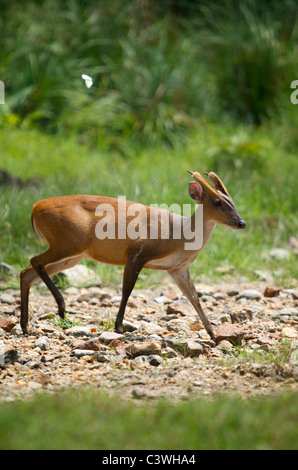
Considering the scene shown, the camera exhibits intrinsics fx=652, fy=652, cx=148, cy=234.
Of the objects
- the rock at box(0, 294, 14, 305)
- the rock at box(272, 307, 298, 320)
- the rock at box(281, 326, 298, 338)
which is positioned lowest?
the rock at box(0, 294, 14, 305)

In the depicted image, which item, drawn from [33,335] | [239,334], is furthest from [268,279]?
[33,335]

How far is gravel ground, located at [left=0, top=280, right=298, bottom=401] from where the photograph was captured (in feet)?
13.1

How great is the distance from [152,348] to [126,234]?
0.92 metres

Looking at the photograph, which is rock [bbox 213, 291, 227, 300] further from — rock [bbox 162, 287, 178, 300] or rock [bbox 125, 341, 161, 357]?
rock [bbox 125, 341, 161, 357]

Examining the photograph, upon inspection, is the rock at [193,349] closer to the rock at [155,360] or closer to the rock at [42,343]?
the rock at [155,360]

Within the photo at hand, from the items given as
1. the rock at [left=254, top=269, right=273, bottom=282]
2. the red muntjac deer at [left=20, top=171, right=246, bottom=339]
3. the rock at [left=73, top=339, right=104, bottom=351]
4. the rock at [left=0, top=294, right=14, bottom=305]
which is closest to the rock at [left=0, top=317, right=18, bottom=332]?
the red muntjac deer at [left=20, top=171, right=246, bottom=339]

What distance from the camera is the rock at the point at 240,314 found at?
18.0 ft

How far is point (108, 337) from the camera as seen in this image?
476cm

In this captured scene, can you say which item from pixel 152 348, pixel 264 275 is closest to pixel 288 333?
pixel 152 348

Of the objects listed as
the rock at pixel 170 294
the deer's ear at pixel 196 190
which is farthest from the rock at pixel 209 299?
the deer's ear at pixel 196 190

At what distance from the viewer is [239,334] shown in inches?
189

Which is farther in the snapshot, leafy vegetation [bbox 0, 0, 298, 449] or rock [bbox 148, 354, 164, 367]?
leafy vegetation [bbox 0, 0, 298, 449]
